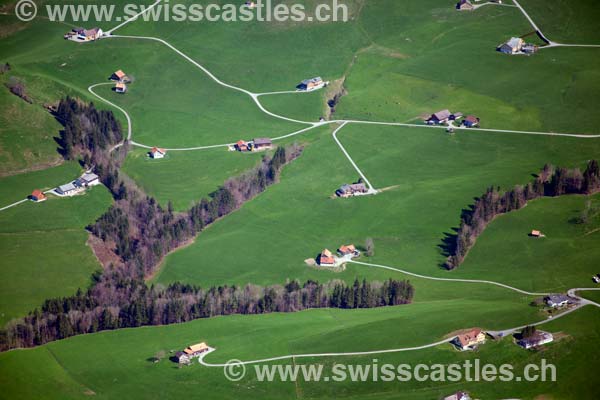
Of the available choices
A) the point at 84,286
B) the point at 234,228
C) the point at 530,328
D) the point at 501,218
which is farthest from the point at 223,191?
the point at 530,328

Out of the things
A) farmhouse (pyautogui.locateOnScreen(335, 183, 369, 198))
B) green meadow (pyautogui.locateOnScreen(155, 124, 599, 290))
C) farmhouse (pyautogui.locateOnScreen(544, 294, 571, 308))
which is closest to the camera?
farmhouse (pyautogui.locateOnScreen(544, 294, 571, 308))

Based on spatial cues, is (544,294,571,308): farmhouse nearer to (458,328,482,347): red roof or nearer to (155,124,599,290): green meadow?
(155,124,599,290): green meadow

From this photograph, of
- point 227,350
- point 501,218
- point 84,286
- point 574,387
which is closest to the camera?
point 574,387

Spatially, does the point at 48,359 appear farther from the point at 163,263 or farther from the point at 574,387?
the point at 574,387

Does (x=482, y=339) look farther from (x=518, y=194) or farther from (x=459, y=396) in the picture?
(x=518, y=194)

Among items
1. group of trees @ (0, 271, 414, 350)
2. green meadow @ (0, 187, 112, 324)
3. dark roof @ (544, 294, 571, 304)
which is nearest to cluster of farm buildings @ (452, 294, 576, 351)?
dark roof @ (544, 294, 571, 304)

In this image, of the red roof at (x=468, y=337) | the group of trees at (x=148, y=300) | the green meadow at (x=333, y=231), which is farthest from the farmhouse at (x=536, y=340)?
the group of trees at (x=148, y=300)
